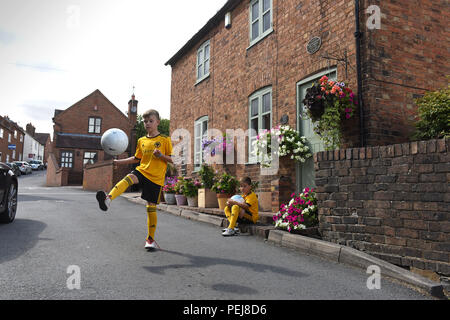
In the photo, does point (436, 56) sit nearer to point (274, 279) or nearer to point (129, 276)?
point (274, 279)

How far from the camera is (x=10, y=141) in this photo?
165 ft

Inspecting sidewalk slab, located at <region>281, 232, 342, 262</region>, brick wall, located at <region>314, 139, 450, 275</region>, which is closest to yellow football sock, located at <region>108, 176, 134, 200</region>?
sidewalk slab, located at <region>281, 232, 342, 262</region>

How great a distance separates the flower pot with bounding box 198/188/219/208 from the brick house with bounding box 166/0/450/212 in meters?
0.99

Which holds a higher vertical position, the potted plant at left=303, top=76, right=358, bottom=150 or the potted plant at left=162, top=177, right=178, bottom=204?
the potted plant at left=303, top=76, right=358, bottom=150

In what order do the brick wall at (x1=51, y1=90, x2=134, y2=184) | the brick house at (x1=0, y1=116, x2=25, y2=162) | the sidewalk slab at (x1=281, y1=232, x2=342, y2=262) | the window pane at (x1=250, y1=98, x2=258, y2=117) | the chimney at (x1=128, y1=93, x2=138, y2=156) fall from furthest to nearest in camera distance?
the brick house at (x1=0, y1=116, x2=25, y2=162) < the chimney at (x1=128, y1=93, x2=138, y2=156) < the brick wall at (x1=51, y1=90, x2=134, y2=184) < the window pane at (x1=250, y1=98, x2=258, y2=117) < the sidewalk slab at (x1=281, y1=232, x2=342, y2=262)

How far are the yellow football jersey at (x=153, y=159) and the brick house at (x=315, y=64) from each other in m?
3.48

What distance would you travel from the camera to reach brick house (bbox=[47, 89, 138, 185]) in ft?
118

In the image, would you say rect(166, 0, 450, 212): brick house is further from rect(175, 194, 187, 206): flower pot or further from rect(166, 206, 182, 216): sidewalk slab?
rect(166, 206, 182, 216): sidewalk slab

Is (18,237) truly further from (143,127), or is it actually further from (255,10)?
(143,127)

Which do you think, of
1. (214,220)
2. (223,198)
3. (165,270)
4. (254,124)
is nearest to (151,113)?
(165,270)

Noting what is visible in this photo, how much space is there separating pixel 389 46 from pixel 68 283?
252 inches

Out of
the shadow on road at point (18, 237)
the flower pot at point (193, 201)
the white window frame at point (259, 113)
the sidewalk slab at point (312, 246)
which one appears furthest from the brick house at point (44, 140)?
the sidewalk slab at point (312, 246)

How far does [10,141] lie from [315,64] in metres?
54.2

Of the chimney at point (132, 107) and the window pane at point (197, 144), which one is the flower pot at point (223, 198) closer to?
the window pane at point (197, 144)
